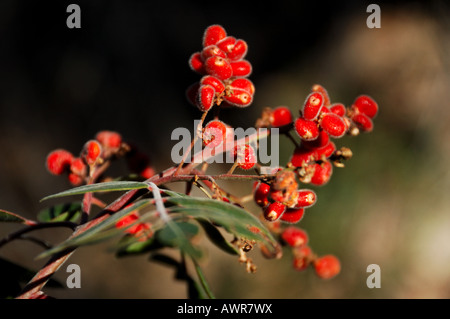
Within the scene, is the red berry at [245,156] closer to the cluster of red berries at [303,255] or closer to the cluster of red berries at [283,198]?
the cluster of red berries at [283,198]

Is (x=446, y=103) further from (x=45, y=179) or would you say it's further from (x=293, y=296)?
(x=45, y=179)

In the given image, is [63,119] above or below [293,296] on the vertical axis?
above

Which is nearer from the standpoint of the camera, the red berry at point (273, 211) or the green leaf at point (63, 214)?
the red berry at point (273, 211)

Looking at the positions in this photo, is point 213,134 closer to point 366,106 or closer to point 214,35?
point 214,35

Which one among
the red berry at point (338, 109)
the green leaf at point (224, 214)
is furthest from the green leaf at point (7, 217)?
the red berry at point (338, 109)

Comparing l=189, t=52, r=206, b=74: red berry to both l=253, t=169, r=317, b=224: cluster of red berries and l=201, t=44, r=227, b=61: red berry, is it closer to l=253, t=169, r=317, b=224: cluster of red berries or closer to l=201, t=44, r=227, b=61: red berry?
l=201, t=44, r=227, b=61: red berry

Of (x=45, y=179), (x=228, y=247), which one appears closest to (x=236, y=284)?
(x=45, y=179)

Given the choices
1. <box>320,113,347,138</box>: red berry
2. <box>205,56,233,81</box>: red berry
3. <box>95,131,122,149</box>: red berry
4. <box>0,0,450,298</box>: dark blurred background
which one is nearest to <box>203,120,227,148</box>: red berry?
<box>205,56,233,81</box>: red berry
